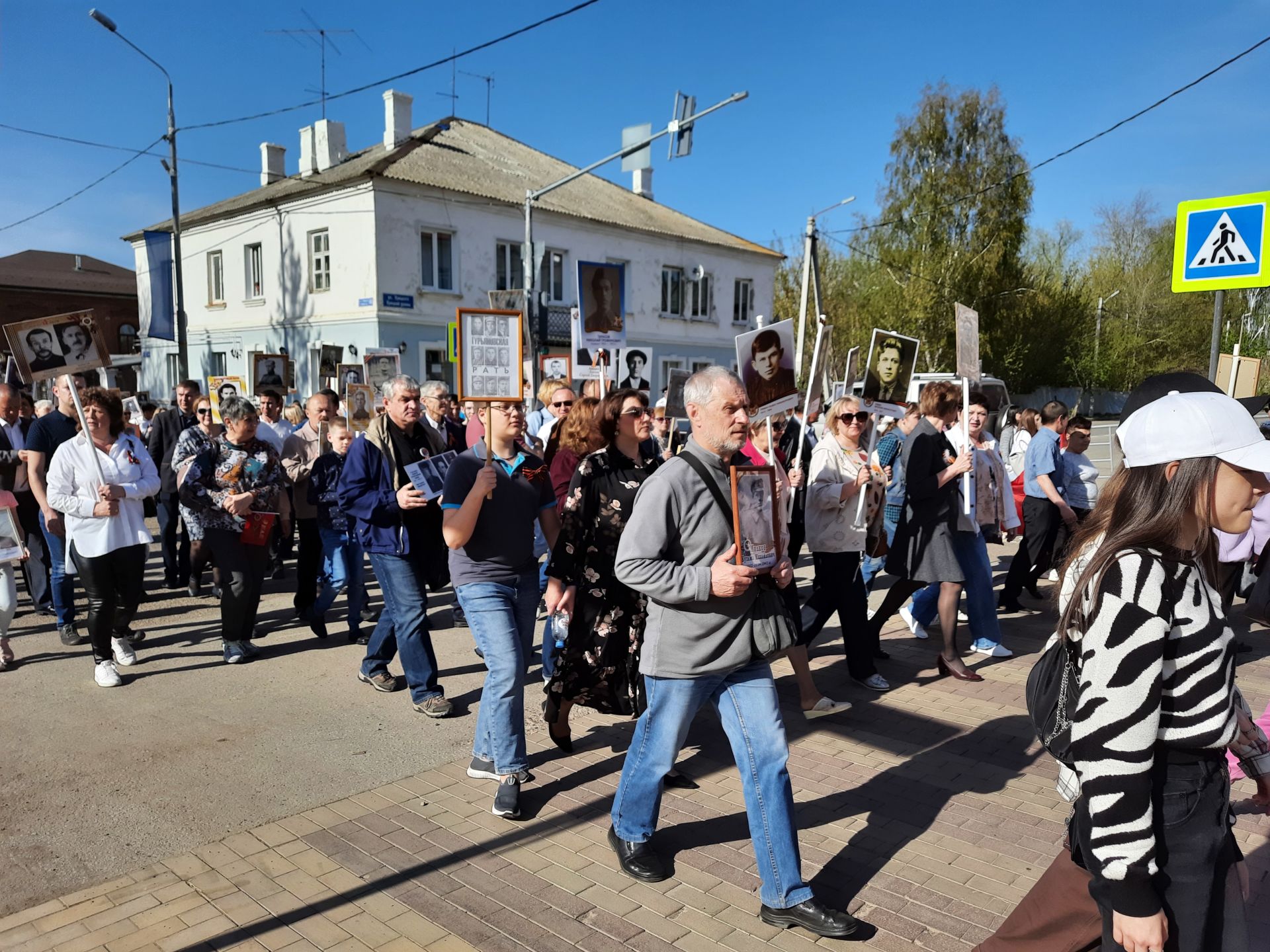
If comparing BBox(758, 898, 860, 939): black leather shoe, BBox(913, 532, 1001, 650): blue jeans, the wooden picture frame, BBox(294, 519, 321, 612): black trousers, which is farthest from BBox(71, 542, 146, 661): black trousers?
BBox(913, 532, 1001, 650): blue jeans

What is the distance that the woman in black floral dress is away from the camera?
460 cm

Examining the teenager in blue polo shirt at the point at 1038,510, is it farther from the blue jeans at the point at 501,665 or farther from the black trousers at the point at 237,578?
the black trousers at the point at 237,578

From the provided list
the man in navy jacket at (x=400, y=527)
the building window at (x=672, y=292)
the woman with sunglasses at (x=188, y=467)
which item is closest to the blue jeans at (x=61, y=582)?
the woman with sunglasses at (x=188, y=467)

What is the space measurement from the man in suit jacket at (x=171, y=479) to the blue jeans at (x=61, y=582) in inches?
54.9

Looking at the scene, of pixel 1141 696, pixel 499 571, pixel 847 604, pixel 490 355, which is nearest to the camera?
pixel 1141 696

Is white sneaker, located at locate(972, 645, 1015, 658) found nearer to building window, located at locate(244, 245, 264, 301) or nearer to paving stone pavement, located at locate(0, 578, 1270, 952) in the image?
paving stone pavement, located at locate(0, 578, 1270, 952)

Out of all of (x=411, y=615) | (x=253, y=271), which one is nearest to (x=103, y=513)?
(x=411, y=615)

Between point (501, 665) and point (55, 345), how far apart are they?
466 centimetres

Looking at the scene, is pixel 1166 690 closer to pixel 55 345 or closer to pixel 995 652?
pixel 995 652

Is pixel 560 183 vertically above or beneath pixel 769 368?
above

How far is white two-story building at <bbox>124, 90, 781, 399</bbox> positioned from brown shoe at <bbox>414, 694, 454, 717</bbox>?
20.4m

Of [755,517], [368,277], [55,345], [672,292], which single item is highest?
[672,292]

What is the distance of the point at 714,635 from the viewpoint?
3.39 meters

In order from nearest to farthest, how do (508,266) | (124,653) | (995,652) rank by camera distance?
(124,653) < (995,652) < (508,266)
